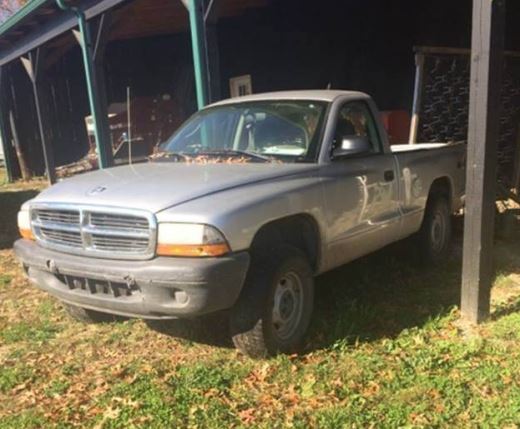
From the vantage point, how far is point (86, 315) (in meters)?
4.95

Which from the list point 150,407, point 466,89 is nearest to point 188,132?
point 150,407

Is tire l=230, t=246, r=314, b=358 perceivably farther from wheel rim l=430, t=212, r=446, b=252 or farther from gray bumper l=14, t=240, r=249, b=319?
wheel rim l=430, t=212, r=446, b=252

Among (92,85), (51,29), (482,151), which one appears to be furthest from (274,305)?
(51,29)

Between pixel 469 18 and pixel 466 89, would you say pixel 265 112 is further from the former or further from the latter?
pixel 469 18

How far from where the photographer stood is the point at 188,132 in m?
5.53

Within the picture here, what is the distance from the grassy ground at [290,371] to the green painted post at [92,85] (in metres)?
5.02

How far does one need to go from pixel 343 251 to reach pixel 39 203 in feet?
7.35

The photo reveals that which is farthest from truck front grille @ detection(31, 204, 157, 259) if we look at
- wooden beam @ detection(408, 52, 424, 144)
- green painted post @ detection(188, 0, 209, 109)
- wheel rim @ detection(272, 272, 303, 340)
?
wooden beam @ detection(408, 52, 424, 144)

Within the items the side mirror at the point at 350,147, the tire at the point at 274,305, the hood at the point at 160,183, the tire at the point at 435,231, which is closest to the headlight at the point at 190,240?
the hood at the point at 160,183

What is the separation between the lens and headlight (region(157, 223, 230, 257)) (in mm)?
3629

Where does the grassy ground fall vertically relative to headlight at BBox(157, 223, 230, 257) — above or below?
below

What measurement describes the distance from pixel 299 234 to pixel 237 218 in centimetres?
87

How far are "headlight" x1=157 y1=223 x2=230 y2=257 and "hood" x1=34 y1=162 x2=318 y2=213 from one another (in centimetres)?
16

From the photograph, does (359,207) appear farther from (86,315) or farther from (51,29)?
(51,29)
